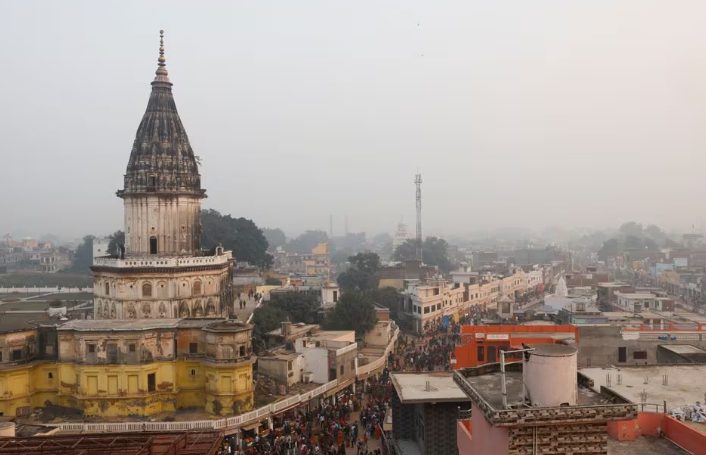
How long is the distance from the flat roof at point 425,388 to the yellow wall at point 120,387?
24.2 ft

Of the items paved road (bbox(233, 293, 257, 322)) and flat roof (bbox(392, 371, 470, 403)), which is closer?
flat roof (bbox(392, 371, 470, 403))

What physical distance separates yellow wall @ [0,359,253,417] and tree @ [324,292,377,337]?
57.1 feet

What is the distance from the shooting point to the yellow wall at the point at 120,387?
2762 cm

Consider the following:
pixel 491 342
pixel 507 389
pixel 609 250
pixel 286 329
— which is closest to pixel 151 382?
pixel 286 329

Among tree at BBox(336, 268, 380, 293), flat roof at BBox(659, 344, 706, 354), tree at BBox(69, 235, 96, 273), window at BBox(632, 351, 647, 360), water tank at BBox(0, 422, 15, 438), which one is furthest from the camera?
tree at BBox(69, 235, 96, 273)

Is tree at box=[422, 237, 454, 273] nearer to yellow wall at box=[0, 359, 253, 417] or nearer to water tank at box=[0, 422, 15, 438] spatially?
yellow wall at box=[0, 359, 253, 417]

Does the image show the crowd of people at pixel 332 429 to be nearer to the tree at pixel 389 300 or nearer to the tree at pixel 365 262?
the tree at pixel 389 300

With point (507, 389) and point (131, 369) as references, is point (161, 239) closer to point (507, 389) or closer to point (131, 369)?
point (131, 369)

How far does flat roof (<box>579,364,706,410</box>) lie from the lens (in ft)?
59.8

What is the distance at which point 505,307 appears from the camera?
4700 cm

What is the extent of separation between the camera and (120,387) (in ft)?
90.9

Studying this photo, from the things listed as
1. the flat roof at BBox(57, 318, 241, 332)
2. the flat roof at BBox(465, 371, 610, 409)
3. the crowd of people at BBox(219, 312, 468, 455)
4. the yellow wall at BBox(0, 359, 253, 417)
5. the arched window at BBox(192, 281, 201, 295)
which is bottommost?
the crowd of people at BBox(219, 312, 468, 455)

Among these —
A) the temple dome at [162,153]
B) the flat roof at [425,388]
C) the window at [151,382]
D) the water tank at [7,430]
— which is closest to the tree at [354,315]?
the temple dome at [162,153]

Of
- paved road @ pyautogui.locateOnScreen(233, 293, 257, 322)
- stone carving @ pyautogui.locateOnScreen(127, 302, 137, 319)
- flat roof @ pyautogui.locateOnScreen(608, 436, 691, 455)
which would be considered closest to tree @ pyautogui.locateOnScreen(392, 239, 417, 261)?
paved road @ pyautogui.locateOnScreen(233, 293, 257, 322)
